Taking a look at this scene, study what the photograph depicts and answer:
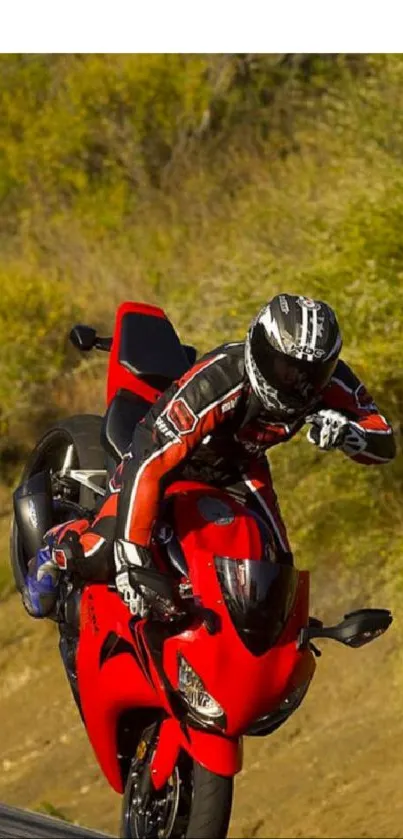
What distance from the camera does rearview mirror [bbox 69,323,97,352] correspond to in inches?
243

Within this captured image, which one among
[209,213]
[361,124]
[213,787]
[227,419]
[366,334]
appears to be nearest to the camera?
[213,787]

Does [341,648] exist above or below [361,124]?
below

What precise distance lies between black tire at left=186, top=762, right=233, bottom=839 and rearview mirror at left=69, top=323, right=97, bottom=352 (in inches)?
93.5

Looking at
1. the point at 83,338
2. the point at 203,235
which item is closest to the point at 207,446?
the point at 83,338

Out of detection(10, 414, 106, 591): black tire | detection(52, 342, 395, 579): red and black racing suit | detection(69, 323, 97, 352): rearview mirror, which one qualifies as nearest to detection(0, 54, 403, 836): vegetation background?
detection(10, 414, 106, 591): black tire

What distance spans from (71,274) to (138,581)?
9237 millimetres

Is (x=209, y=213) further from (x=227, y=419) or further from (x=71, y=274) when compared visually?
(x=227, y=419)

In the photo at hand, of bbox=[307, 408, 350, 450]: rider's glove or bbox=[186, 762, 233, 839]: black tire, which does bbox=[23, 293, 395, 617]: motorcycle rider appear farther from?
bbox=[186, 762, 233, 839]: black tire

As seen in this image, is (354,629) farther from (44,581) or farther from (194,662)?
(44,581)

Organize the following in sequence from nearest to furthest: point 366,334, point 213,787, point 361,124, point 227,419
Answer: point 213,787 < point 227,419 < point 366,334 < point 361,124

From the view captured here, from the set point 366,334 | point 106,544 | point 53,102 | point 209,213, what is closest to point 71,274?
point 209,213

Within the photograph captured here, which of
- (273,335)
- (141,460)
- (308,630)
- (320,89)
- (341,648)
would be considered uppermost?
(273,335)

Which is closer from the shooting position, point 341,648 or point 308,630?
point 308,630

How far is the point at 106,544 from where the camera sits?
4770 millimetres
